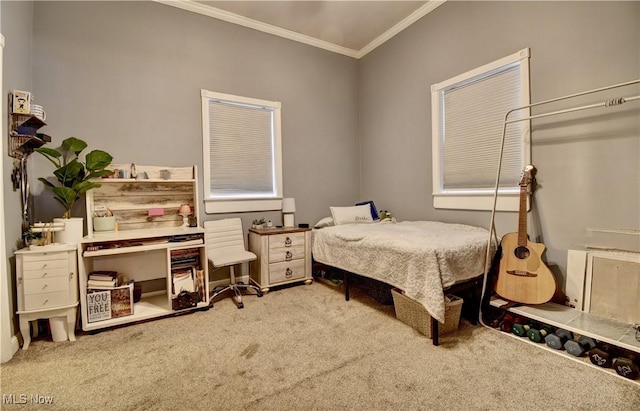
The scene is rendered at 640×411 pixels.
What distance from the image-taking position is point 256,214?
3641mm

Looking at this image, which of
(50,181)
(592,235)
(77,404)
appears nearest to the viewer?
(77,404)

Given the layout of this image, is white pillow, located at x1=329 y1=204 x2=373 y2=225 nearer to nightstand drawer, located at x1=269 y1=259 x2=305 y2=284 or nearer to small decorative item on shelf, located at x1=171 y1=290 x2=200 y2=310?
nightstand drawer, located at x1=269 y1=259 x2=305 y2=284

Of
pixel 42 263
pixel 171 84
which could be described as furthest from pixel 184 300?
pixel 171 84

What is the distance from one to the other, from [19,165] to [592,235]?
4.42 metres

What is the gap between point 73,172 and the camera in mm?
2381

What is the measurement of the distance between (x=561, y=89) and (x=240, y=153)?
3.18 m

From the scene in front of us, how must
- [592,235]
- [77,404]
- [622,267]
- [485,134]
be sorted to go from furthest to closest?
[485,134], [592,235], [622,267], [77,404]

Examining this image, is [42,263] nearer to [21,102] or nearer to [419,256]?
[21,102]

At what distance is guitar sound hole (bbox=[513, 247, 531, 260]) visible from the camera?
7.28 ft

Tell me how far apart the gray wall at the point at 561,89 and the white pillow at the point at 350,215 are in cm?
67

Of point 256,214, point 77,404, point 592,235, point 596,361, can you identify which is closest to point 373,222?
point 256,214

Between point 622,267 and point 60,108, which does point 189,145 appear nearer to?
point 60,108

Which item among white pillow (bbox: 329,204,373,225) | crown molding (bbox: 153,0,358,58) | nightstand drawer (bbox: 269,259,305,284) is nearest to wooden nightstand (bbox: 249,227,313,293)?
nightstand drawer (bbox: 269,259,305,284)

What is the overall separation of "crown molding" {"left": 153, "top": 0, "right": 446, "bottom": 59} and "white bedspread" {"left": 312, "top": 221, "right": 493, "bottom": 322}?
2543 mm
